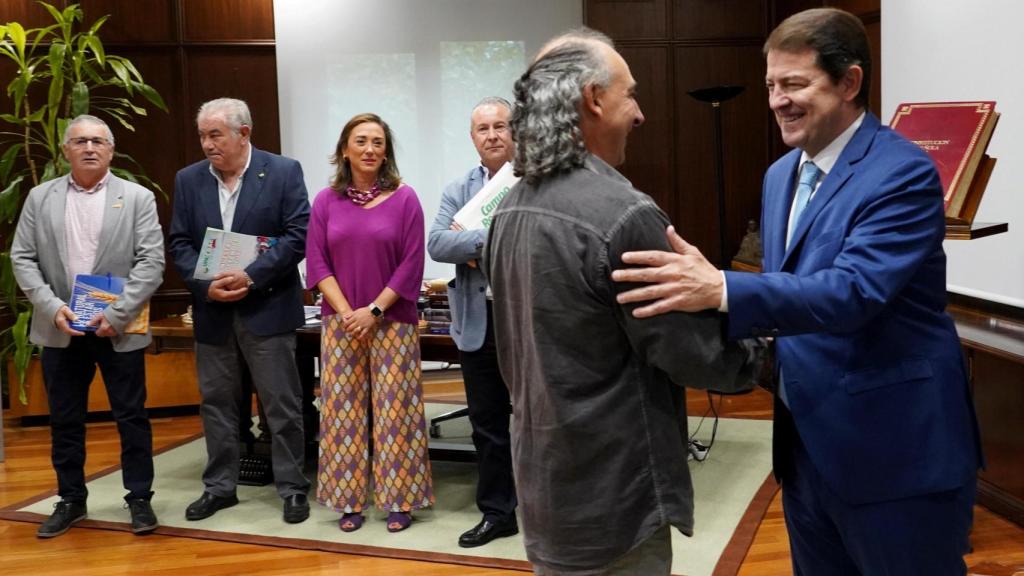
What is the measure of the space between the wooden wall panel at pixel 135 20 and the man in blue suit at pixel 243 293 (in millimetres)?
2826

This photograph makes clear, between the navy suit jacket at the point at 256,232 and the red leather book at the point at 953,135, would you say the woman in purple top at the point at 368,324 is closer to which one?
the navy suit jacket at the point at 256,232

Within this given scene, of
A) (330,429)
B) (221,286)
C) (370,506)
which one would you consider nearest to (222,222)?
(221,286)

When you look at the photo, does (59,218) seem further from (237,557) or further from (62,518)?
(237,557)

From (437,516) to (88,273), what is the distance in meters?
1.66

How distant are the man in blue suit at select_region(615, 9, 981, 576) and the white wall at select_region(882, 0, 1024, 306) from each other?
8.13ft

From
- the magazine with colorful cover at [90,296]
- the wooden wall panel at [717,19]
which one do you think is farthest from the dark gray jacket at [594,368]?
the wooden wall panel at [717,19]

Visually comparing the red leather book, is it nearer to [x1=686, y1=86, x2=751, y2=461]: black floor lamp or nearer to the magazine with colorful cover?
[x1=686, y1=86, x2=751, y2=461]: black floor lamp

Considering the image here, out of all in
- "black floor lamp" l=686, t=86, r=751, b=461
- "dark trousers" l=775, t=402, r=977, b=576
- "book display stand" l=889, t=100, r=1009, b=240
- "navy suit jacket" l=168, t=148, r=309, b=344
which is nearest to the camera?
"dark trousers" l=775, t=402, r=977, b=576

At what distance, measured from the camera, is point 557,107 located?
1615 mm

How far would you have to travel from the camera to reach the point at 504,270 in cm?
171

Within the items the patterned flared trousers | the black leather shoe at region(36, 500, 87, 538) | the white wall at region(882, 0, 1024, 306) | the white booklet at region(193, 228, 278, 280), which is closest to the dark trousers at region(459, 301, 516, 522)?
the patterned flared trousers

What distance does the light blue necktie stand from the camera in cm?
197

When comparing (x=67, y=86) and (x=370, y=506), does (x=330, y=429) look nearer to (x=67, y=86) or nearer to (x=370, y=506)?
(x=370, y=506)

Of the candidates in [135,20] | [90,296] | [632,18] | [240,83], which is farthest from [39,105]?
[632,18]
